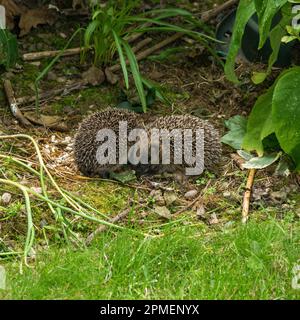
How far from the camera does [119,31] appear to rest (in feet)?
17.2

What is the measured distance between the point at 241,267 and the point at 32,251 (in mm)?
1017

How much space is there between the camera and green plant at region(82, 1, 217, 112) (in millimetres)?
4965

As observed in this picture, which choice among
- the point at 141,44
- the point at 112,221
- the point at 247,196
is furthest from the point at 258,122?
the point at 141,44

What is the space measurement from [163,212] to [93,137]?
0.64 m

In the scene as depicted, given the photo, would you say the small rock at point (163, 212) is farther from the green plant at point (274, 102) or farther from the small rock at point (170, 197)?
the green plant at point (274, 102)

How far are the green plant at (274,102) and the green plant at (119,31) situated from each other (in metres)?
0.68

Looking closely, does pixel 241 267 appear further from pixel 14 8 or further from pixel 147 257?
pixel 14 8

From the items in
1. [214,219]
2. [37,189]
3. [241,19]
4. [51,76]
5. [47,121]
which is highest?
[241,19]

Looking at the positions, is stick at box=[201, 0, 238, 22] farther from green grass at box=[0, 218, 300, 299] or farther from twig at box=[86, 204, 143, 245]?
green grass at box=[0, 218, 300, 299]

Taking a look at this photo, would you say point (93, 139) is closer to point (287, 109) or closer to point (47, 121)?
point (47, 121)

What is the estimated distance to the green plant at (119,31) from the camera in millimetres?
4965

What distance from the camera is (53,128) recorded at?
5.02 metres

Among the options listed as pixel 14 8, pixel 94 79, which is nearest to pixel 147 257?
pixel 94 79

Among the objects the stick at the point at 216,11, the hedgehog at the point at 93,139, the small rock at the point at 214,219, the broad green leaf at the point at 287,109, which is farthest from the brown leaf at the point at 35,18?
the broad green leaf at the point at 287,109
